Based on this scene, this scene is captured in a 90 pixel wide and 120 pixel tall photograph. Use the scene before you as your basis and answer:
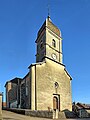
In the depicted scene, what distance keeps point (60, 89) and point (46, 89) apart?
3.68 m

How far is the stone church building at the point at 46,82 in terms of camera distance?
33.1 meters

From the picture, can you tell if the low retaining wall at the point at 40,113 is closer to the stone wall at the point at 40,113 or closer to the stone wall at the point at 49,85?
the stone wall at the point at 40,113

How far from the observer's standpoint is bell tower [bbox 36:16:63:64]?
1485 inches

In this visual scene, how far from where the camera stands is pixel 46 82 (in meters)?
34.6

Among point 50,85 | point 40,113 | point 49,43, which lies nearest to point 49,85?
point 50,85

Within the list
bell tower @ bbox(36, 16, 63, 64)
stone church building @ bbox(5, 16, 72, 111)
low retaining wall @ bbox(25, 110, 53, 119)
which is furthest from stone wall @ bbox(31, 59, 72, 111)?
low retaining wall @ bbox(25, 110, 53, 119)

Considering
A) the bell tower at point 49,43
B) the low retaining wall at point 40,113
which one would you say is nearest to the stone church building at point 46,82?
the bell tower at point 49,43

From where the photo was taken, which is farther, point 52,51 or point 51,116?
point 52,51

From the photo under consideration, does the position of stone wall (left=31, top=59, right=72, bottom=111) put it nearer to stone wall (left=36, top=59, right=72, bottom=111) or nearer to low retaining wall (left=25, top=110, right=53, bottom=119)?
stone wall (left=36, top=59, right=72, bottom=111)

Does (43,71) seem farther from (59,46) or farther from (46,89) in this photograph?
(59,46)

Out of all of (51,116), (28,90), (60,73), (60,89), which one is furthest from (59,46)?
(51,116)

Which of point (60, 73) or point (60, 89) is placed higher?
point (60, 73)

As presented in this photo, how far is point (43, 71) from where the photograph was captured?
3491cm

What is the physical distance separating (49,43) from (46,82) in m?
7.58
